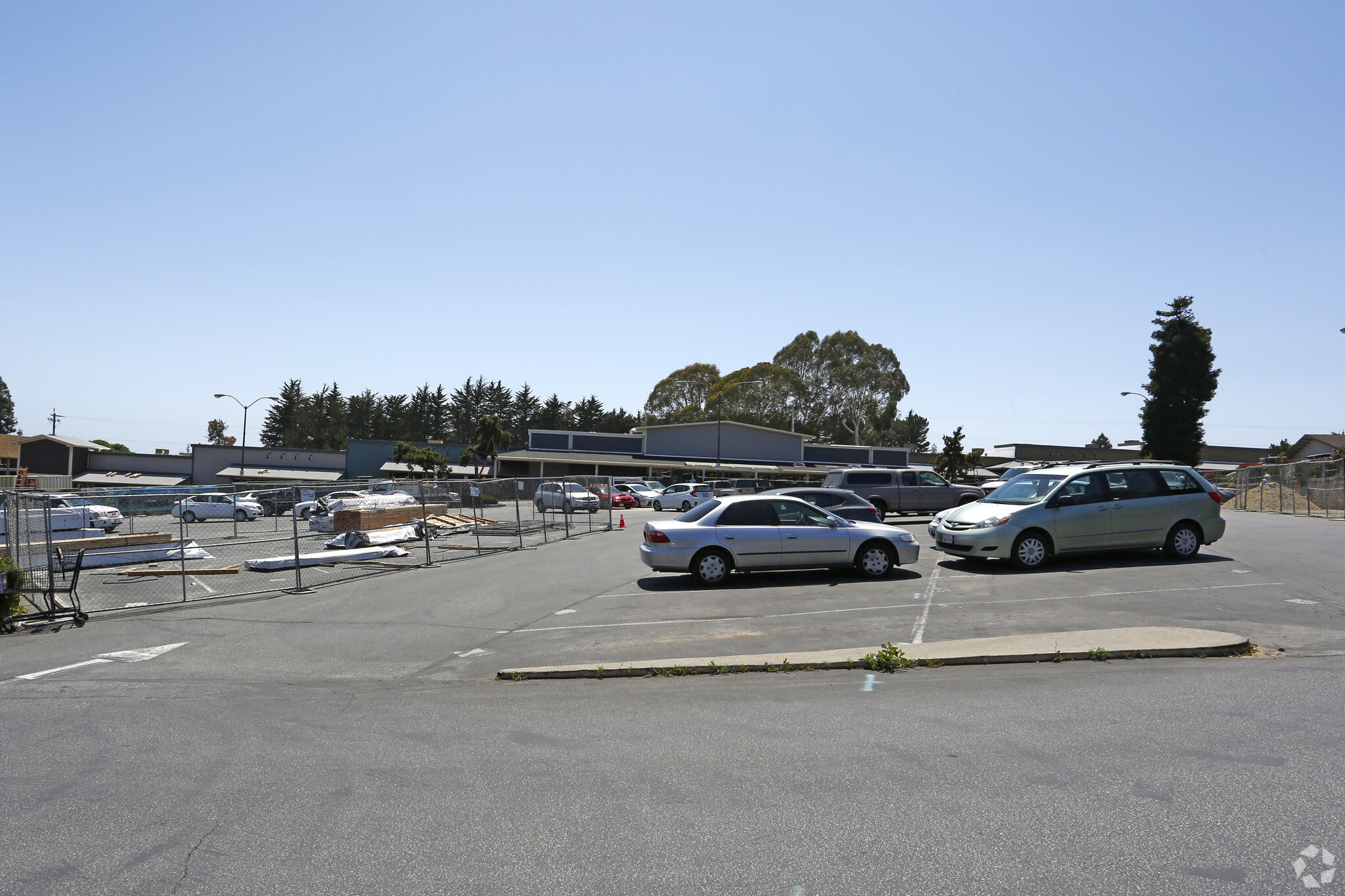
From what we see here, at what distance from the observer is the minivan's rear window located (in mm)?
27745

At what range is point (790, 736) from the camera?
230 inches

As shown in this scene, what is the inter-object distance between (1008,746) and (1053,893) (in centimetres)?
200

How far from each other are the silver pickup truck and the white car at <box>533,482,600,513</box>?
7.56 meters

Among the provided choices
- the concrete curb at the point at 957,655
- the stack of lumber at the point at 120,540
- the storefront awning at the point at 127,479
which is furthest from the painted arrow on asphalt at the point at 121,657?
the storefront awning at the point at 127,479

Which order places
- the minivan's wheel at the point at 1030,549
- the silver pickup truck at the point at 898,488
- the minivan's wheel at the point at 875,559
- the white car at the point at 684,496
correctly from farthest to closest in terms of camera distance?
the white car at the point at 684,496
the silver pickup truck at the point at 898,488
the minivan's wheel at the point at 1030,549
the minivan's wheel at the point at 875,559

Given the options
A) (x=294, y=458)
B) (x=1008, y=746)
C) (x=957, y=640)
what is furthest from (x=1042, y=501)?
(x=294, y=458)

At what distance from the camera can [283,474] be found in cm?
8150

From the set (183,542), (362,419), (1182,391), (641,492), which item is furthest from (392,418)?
(183,542)

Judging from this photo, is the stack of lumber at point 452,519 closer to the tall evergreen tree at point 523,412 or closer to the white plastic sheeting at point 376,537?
the white plastic sheeting at point 376,537

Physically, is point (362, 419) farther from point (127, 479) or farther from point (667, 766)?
point (667, 766)

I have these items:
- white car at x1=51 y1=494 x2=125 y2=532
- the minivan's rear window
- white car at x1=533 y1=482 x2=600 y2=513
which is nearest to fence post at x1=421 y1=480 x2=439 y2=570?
white car at x1=533 y1=482 x2=600 y2=513

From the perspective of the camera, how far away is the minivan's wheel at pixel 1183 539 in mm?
15000

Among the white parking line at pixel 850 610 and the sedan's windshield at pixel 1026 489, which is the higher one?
the sedan's windshield at pixel 1026 489

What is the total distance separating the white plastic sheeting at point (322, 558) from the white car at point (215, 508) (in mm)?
1296
